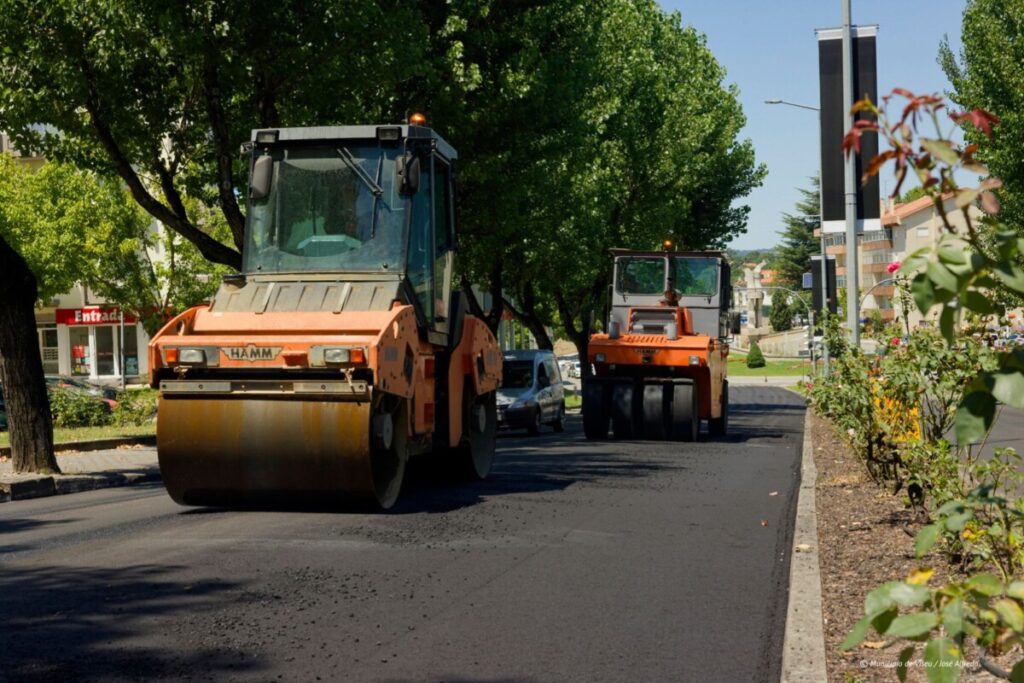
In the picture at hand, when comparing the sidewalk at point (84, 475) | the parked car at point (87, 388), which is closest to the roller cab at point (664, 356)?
the sidewalk at point (84, 475)

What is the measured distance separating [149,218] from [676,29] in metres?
19.8

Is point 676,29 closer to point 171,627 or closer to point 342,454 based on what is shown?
point 342,454

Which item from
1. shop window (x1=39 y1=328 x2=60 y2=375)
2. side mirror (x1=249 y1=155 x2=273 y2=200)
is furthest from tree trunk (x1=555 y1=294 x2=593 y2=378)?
side mirror (x1=249 y1=155 x2=273 y2=200)

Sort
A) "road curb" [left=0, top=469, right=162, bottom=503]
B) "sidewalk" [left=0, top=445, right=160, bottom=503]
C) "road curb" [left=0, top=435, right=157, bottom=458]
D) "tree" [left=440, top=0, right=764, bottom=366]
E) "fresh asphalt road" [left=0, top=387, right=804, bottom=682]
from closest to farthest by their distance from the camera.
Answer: "fresh asphalt road" [left=0, top=387, right=804, bottom=682]
"road curb" [left=0, top=469, right=162, bottom=503]
"sidewalk" [left=0, top=445, right=160, bottom=503]
"road curb" [left=0, top=435, right=157, bottom=458]
"tree" [left=440, top=0, right=764, bottom=366]

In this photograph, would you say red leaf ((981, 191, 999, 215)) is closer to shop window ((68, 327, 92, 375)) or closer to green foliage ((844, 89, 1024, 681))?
green foliage ((844, 89, 1024, 681))

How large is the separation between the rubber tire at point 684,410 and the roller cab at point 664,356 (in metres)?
0.02

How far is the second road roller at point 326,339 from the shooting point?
10.1 meters

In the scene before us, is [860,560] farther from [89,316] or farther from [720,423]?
[89,316]

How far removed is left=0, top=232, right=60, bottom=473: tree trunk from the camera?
15273 mm

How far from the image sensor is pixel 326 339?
33.3 feet

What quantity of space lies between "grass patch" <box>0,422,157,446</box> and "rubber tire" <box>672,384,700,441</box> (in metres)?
8.82

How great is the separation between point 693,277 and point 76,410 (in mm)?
13867

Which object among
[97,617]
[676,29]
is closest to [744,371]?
[676,29]

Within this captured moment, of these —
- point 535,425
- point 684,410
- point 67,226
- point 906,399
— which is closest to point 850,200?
point 684,410
